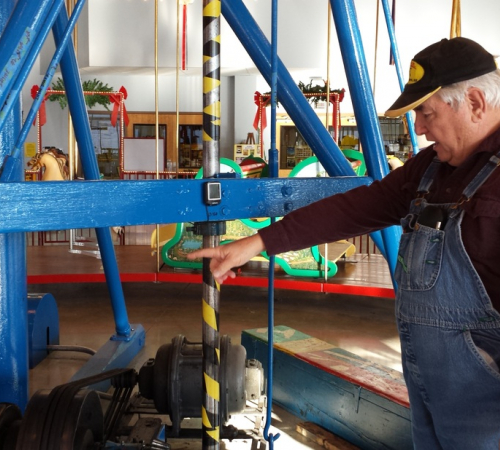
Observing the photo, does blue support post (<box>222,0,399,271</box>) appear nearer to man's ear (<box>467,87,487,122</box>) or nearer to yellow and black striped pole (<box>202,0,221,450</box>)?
yellow and black striped pole (<box>202,0,221,450</box>)

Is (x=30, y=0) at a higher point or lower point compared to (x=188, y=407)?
higher

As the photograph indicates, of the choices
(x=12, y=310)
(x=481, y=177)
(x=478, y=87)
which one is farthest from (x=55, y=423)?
(x=478, y=87)

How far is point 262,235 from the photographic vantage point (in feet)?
6.36

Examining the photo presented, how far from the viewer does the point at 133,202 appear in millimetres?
2020

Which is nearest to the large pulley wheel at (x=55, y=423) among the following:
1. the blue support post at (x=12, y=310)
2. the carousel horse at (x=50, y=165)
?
the blue support post at (x=12, y=310)

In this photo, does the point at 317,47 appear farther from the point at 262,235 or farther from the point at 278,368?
the point at 262,235

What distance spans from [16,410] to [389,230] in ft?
5.64

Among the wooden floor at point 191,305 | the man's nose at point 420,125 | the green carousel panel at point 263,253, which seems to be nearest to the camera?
the man's nose at point 420,125

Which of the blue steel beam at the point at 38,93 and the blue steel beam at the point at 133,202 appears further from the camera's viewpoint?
the blue steel beam at the point at 38,93

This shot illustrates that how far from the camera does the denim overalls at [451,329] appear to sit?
1.67 meters

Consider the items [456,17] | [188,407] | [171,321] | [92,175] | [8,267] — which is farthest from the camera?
[171,321]

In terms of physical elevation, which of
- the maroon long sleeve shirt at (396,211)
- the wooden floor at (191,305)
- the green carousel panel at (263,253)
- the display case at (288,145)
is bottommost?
the wooden floor at (191,305)

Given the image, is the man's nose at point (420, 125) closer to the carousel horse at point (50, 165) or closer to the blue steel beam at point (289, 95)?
the blue steel beam at point (289, 95)

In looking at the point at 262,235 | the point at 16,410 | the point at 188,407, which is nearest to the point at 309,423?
the point at 188,407
